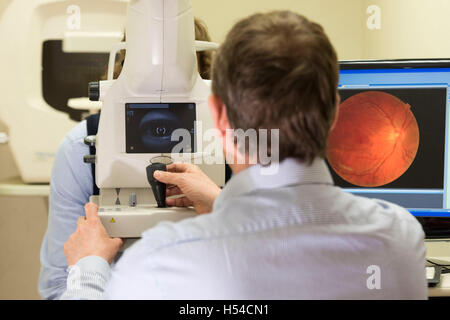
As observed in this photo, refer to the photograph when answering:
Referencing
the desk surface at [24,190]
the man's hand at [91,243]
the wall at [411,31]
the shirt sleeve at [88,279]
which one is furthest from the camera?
the desk surface at [24,190]

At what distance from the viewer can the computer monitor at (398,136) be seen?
3.88 feet

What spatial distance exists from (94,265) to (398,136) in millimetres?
800

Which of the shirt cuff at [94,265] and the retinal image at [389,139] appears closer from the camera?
the shirt cuff at [94,265]

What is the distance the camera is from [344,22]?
2178 mm

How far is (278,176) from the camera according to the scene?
0.62m

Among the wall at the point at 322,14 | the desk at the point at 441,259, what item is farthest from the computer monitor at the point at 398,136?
the wall at the point at 322,14

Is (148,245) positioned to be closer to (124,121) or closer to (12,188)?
(124,121)

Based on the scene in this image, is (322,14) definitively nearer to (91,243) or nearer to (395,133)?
(395,133)

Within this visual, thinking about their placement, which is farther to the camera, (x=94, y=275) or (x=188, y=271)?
(x=94, y=275)

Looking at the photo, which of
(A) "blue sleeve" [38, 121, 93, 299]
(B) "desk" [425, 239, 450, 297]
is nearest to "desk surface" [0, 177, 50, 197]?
(A) "blue sleeve" [38, 121, 93, 299]

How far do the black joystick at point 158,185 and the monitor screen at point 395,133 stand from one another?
0.46 metres

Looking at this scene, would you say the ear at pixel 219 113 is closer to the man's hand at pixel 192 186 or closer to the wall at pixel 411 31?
the man's hand at pixel 192 186
